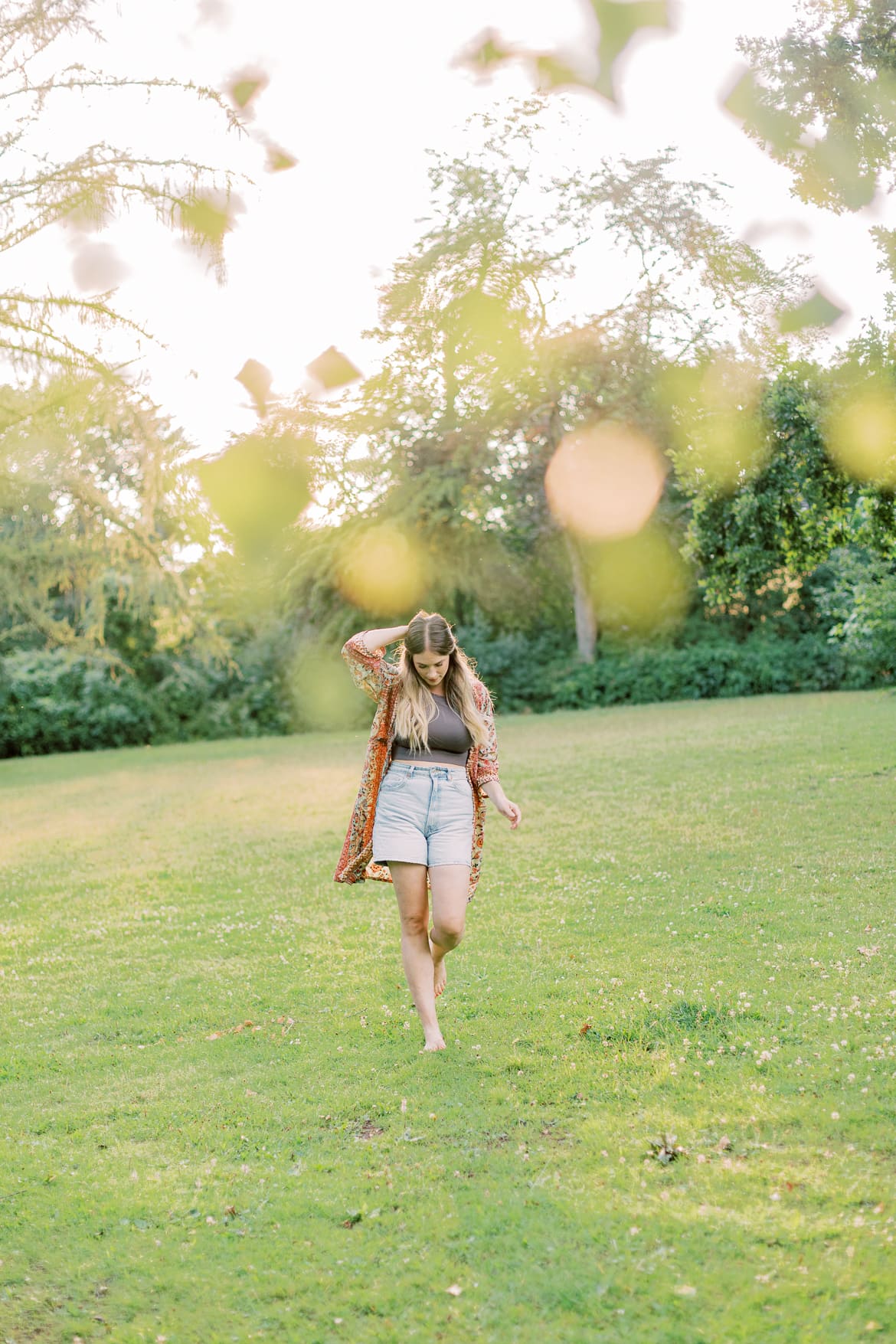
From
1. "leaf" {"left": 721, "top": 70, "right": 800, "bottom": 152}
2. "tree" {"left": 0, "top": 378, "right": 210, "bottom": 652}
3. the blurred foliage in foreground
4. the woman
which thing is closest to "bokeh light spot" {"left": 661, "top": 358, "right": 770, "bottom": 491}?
"leaf" {"left": 721, "top": 70, "right": 800, "bottom": 152}

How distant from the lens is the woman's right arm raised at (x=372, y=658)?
6.24 meters

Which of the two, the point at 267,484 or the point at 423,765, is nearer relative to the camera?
the point at 423,765

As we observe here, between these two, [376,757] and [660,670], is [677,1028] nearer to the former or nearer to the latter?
[376,757]

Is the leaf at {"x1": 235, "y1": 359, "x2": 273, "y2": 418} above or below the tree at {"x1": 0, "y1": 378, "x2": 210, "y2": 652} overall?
above

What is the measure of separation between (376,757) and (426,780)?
13.2 inches

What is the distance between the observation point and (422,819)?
6.04m

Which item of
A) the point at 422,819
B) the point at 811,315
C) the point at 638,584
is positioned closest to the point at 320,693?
the point at 638,584

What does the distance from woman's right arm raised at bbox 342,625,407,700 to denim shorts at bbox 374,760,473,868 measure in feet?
1.44

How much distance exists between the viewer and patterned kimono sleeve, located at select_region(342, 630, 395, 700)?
20.5ft

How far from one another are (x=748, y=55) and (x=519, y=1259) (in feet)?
36.2

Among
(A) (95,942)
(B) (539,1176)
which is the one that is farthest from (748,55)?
(B) (539,1176)

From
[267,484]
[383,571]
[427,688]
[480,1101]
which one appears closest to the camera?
[480,1101]

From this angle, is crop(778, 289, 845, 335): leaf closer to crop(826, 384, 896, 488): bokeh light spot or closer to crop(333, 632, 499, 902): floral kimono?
crop(826, 384, 896, 488): bokeh light spot

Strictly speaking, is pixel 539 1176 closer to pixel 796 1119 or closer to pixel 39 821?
pixel 796 1119
